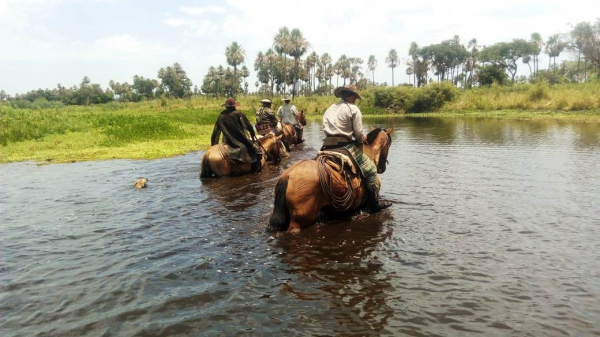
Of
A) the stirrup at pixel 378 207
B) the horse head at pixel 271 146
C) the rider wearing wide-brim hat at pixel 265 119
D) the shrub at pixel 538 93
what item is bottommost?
the stirrup at pixel 378 207

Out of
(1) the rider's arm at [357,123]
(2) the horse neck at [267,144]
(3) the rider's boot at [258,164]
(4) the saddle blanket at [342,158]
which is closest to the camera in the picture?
(4) the saddle blanket at [342,158]

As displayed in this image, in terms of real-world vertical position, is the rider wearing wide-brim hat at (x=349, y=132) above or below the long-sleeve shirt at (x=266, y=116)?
below

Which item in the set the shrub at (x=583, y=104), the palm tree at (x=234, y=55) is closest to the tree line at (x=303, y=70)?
the palm tree at (x=234, y=55)

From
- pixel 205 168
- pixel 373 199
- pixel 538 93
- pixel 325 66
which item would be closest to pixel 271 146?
pixel 205 168

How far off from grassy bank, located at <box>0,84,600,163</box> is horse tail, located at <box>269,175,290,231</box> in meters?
9.55

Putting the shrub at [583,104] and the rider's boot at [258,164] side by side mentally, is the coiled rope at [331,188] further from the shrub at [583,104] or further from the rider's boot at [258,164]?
the shrub at [583,104]

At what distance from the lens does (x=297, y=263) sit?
5.38 meters

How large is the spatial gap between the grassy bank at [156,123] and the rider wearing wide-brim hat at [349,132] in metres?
7.98

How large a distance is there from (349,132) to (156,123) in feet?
63.0

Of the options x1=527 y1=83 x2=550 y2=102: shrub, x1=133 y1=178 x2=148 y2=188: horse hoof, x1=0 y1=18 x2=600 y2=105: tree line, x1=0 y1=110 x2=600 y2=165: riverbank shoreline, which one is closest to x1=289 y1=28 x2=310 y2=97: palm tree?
x1=0 y1=18 x2=600 y2=105: tree line

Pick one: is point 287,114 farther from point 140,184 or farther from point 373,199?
point 373,199

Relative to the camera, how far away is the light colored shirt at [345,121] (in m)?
6.95

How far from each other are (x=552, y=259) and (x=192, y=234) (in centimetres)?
550

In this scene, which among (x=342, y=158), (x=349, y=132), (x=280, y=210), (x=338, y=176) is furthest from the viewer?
(x=349, y=132)
